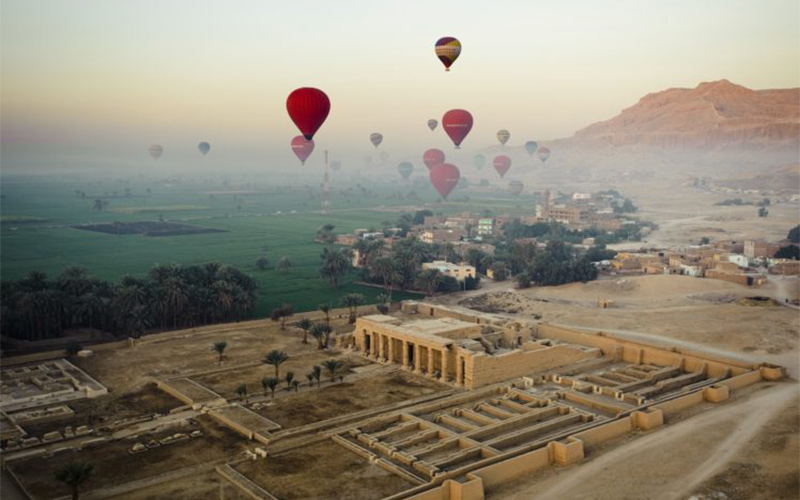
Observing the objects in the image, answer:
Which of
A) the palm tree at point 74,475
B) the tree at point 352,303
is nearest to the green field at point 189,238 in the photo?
the tree at point 352,303

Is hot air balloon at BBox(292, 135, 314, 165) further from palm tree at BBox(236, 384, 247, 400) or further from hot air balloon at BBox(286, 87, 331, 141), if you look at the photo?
palm tree at BBox(236, 384, 247, 400)

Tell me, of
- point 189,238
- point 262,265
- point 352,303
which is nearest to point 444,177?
point 189,238

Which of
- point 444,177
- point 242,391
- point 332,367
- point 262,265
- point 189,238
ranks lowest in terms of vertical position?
point 242,391

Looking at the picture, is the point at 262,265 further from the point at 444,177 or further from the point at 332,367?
the point at 444,177

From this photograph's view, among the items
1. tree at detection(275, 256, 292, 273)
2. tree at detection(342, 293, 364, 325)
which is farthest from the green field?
tree at detection(342, 293, 364, 325)

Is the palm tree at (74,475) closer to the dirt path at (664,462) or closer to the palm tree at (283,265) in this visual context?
the dirt path at (664,462)

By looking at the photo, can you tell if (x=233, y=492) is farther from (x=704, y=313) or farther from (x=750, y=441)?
(x=704, y=313)

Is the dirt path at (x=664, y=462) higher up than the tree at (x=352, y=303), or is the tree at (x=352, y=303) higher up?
the tree at (x=352, y=303)
